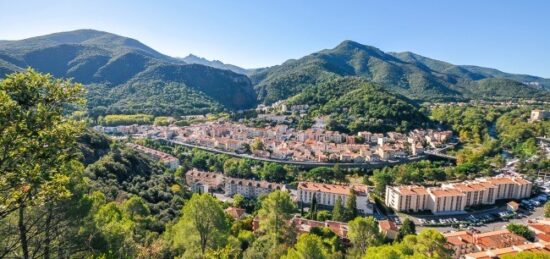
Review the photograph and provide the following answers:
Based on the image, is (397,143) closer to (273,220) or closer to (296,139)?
(296,139)

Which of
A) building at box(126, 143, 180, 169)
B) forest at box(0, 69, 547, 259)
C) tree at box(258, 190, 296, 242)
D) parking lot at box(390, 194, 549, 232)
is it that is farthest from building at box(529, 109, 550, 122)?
tree at box(258, 190, 296, 242)

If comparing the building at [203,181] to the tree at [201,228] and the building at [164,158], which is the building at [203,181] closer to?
the building at [164,158]

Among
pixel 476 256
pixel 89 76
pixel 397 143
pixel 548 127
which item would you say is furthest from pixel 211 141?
pixel 89 76

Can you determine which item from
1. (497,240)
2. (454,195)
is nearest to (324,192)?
(454,195)

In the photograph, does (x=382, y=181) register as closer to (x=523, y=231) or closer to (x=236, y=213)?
(x=523, y=231)

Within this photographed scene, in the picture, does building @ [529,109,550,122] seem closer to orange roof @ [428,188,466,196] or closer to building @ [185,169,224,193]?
orange roof @ [428,188,466,196]

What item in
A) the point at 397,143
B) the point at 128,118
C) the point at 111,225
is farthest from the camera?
the point at 128,118

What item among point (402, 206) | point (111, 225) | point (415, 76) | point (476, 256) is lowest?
point (402, 206)
